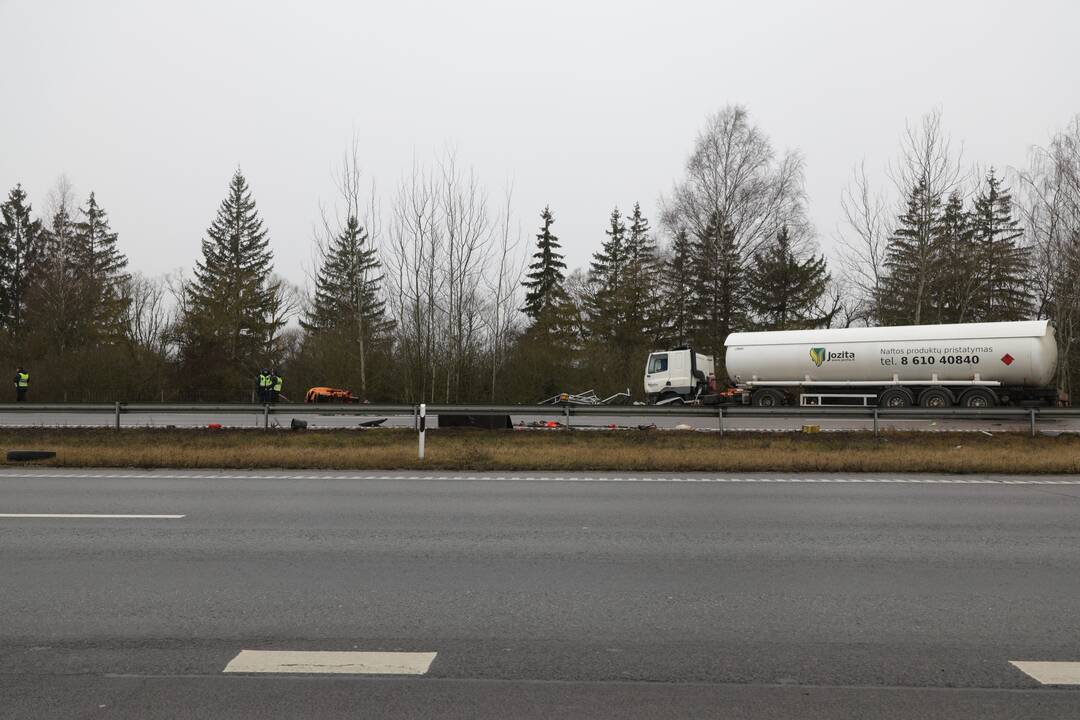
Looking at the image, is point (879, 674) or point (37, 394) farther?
point (37, 394)

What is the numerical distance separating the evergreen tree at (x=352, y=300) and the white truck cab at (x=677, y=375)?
14790 millimetres

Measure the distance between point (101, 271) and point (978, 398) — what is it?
176 feet

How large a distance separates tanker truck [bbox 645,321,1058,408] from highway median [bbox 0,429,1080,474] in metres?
8.29

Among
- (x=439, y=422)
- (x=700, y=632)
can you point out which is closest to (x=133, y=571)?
(x=700, y=632)

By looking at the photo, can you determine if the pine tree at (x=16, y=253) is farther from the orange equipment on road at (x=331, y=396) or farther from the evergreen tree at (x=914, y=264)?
the evergreen tree at (x=914, y=264)

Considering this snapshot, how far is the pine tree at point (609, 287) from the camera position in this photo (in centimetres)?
4947

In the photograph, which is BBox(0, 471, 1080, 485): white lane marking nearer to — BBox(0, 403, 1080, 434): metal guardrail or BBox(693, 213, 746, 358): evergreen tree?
BBox(0, 403, 1080, 434): metal guardrail

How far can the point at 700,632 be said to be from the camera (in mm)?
4867

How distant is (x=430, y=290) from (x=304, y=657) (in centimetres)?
3448

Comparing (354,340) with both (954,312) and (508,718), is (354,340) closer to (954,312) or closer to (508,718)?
(954,312)

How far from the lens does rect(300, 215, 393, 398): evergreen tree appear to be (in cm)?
4159

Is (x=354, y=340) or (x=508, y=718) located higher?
(x=354, y=340)

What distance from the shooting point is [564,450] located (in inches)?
653

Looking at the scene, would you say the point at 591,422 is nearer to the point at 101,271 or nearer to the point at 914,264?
the point at 914,264
